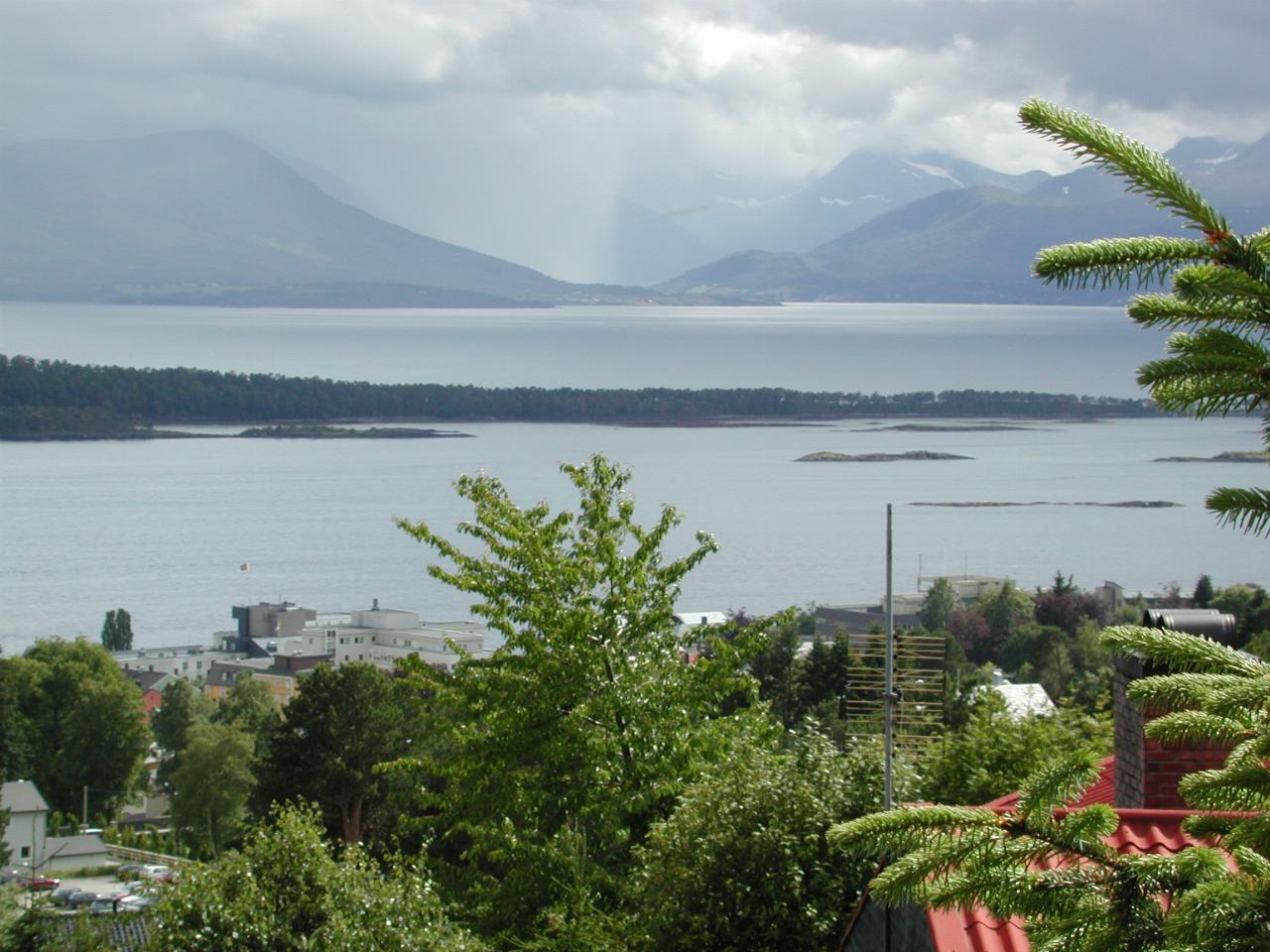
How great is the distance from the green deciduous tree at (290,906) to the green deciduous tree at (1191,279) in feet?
17.5

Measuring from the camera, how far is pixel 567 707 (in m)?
8.63

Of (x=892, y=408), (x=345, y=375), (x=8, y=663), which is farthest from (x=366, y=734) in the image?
(x=345, y=375)

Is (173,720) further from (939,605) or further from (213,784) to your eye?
(939,605)

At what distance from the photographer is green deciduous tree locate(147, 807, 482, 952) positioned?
634 centimetres

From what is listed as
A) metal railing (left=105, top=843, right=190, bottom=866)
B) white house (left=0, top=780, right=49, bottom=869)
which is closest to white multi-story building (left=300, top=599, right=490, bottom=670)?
white house (left=0, top=780, right=49, bottom=869)

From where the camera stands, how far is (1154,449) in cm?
9844

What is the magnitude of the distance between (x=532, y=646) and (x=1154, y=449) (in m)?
96.1

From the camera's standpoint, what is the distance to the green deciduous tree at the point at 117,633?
1967 inches

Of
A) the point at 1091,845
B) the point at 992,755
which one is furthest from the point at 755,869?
the point at 1091,845

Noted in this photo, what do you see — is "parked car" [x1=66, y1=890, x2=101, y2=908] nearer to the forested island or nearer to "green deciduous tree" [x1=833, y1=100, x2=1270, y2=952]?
"green deciduous tree" [x1=833, y1=100, x2=1270, y2=952]

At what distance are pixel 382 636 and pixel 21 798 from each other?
791 inches

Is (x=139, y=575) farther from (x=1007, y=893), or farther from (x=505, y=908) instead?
(x=1007, y=893)

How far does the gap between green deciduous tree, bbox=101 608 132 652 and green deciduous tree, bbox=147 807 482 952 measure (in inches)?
1793

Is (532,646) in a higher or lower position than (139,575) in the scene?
higher
